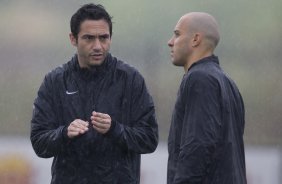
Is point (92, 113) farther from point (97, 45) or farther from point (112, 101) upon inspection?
point (97, 45)

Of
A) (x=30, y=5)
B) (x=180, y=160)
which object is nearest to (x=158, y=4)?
(x=30, y=5)

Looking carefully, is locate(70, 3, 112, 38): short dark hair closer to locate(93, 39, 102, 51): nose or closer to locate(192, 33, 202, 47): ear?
locate(93, 39, 102, 51): nose

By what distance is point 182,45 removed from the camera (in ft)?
13.0

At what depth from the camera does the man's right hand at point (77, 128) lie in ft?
13.4

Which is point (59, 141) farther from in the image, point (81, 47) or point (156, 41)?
point (156, 41)

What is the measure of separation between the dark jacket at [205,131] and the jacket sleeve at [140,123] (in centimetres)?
46

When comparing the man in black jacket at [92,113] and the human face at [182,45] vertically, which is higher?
the human face at [182,45]

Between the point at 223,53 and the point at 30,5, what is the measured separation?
1313 millimetres

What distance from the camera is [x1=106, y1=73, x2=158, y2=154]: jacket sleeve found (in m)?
4.28

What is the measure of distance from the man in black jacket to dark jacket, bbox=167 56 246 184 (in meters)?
0.51

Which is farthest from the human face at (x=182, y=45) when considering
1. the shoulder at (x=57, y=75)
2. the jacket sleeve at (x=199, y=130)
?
the shoulder at (x=57, y=75)

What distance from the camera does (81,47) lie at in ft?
14.4

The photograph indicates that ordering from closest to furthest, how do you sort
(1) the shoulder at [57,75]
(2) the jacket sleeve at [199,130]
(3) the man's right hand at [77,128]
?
(2) the jacket sleeve at [199,130] → (3) the man's right hand at [77,128] → (1) the shoulder at [57,75]

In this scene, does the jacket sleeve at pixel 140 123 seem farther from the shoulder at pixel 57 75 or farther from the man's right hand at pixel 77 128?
the shoulder at pixel 57 75
